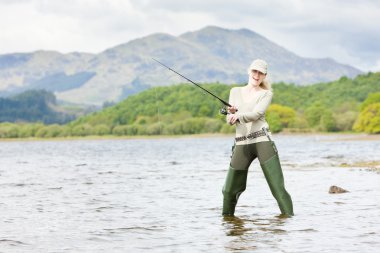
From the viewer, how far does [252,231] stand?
14.4m

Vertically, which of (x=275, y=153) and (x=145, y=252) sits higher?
(x=275, y=153)

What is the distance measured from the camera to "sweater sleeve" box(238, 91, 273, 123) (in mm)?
14477

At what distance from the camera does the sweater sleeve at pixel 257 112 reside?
1448 centimetres

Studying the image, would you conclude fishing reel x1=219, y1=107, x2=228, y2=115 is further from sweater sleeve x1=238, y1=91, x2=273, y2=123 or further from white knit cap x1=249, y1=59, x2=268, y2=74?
white knit cap x1=249, y1=59, x2=268, y2=74

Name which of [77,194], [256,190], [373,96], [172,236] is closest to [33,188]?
[77,194]

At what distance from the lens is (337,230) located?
14430 millimetres

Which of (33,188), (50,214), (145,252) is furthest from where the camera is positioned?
(33,188)

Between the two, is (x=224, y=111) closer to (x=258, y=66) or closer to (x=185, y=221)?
(x=258, y=66)

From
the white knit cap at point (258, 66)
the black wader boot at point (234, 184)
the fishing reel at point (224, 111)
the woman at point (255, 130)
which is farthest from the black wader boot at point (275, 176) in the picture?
the white knit cap at point (258, 66)

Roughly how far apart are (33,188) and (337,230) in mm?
18448

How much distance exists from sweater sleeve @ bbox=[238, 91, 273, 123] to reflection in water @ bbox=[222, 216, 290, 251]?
2282mm

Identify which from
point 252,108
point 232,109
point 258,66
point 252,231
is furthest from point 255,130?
point 252,231

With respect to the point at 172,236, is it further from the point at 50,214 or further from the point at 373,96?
the point at 373,96

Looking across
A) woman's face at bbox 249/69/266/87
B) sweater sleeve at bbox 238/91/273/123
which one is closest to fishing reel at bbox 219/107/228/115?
sweater sleeve at bbox 238/91/273/123
